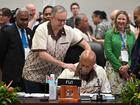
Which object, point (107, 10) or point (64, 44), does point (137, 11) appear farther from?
point (107, 10)

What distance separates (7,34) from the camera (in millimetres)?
5305

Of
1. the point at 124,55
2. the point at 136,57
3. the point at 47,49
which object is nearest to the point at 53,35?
the point at 47,49

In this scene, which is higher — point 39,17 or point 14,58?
point 39,17

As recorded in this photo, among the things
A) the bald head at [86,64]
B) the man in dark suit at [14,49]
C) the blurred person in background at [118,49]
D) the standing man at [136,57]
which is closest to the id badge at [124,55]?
the blurred person in background at [118,49]

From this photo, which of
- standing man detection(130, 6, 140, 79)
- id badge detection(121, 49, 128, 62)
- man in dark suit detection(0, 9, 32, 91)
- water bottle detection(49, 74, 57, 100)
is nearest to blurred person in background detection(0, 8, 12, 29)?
man in dark suit detection(0, 9, 32, 91)

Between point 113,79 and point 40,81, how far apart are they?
3.22ft

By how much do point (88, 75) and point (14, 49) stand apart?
1.11m

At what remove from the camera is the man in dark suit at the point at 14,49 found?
5.30 meters

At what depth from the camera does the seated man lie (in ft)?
14.9

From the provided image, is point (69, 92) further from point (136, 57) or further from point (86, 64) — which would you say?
point (136, 57)

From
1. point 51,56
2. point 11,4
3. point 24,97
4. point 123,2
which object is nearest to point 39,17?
point 11,4

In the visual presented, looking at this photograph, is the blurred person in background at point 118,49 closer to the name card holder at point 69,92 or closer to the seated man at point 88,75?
the seated man at point 88,75

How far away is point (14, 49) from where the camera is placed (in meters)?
5.32

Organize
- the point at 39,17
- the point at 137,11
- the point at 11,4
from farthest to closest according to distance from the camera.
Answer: the point at 11,4 → the point at 39,17 → the point at 137,11
